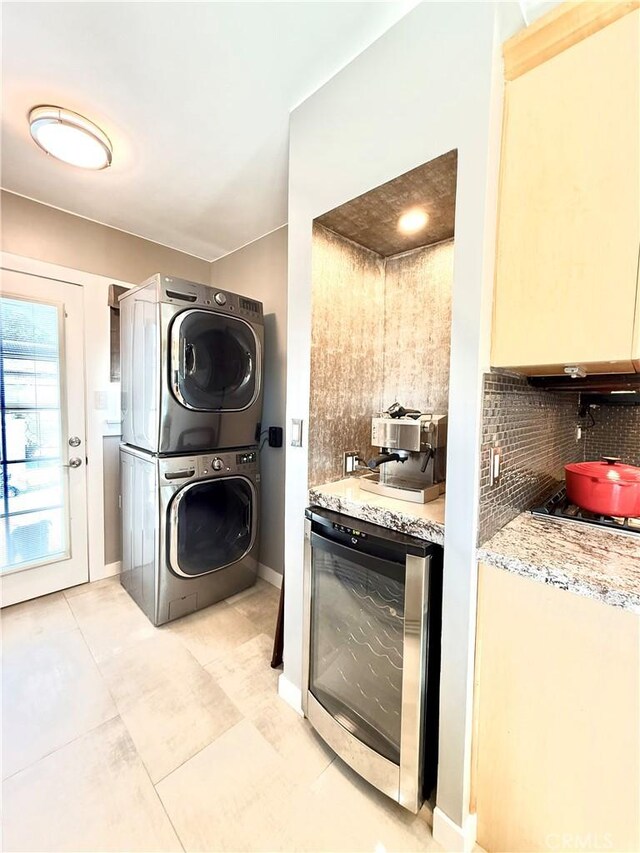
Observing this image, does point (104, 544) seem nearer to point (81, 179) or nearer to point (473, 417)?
point (81, 179)

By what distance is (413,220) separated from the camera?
4.66 ft

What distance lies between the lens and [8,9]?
3.65ft

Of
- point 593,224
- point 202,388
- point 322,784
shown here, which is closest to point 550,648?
point 322,784

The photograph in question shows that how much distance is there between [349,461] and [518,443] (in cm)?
72

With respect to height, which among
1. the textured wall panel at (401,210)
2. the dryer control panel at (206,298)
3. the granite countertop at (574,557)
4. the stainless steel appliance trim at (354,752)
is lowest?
the stainless steel appliance trim at (354,752)

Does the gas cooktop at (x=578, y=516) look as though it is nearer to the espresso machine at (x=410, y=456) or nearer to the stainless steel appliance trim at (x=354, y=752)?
the espresso machine at (x=410, y=456)

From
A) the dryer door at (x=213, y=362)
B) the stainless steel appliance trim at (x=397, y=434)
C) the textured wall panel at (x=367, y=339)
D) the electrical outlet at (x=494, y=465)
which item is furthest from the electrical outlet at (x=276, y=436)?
the electrical outlet at (x=494, y=465)

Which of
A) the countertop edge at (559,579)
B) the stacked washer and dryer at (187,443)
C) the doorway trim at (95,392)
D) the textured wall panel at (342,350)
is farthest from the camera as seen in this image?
the doorway trim at (95,392)

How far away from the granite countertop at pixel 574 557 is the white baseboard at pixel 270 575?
6.23 feet

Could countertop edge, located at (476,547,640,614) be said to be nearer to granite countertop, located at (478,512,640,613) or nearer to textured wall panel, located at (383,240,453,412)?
granite countertop, located at (478,512,640,613)

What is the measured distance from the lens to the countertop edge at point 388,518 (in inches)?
42.4

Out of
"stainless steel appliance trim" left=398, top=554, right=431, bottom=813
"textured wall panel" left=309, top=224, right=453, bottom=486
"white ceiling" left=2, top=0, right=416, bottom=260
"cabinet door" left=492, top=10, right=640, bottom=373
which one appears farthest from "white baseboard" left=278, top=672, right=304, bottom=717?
"white ceiling" left=2, top=0, right=416, bottom=260

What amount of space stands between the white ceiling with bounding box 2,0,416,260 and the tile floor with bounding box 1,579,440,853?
2650mm

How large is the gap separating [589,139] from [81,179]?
2.46 m
